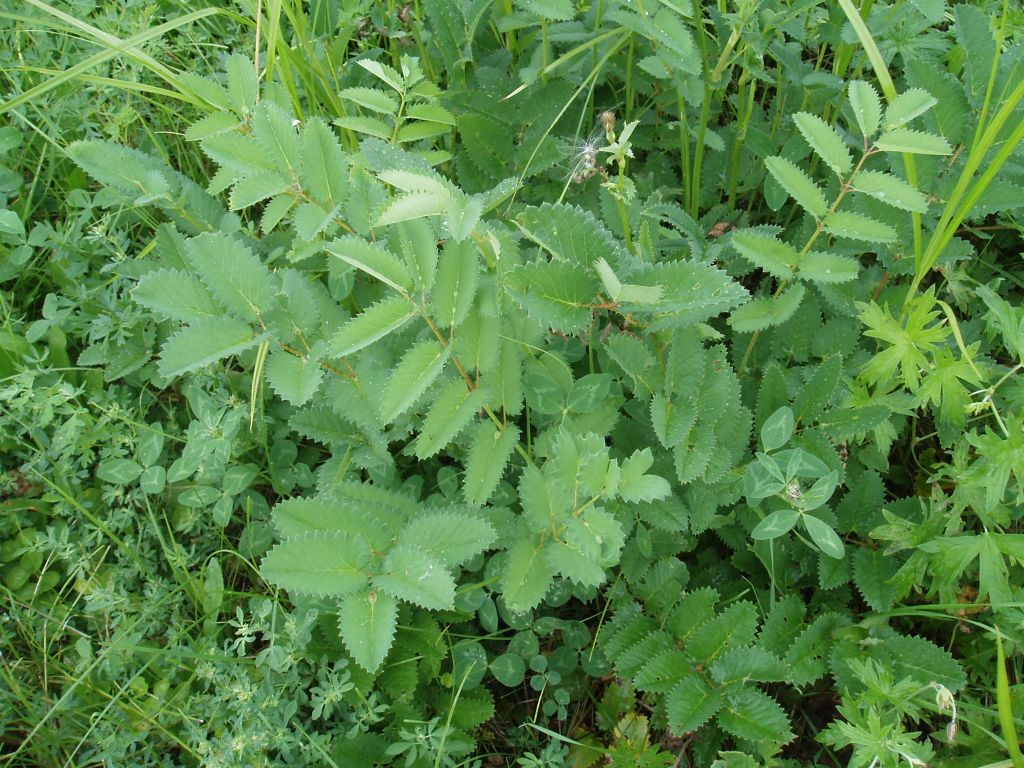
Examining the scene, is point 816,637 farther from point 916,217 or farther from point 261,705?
point 261,705

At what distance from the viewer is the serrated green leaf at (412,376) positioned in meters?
1.41

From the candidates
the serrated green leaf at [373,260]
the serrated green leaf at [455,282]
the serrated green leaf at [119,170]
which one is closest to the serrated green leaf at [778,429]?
the serrated green leaf at [455,282]

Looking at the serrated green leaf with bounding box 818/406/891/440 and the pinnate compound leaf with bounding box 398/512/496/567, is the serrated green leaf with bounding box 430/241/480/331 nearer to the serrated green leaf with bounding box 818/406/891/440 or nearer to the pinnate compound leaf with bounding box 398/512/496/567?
the pinnate compound leaf with bounding box 398/512/496/567

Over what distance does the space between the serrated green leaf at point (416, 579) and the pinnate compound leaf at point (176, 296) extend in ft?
1.92

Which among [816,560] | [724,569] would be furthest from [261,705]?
[816,560]

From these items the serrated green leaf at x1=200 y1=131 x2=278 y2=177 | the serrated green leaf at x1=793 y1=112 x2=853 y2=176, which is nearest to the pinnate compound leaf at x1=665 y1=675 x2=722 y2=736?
the serrated green leaf at x1=793 y1=112 x2=853 y2=176

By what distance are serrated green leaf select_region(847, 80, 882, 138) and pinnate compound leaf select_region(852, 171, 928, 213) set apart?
0.08 metres

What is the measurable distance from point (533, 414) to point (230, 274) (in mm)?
718

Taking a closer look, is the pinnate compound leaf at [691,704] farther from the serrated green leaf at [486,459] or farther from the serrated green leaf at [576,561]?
the serrated green leaf at [486,459]

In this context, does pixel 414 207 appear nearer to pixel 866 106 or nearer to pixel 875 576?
pixel 866 106

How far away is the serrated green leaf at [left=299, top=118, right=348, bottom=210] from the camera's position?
1.55 meters

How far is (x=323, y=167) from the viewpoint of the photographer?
1560 millimetres

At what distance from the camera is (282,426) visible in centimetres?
214

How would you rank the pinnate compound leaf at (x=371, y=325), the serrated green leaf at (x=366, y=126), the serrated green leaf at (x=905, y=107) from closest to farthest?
the pinnate compound leaf at (x=371, y=325), the serrated green leaf at (x=905, y=107), the serrated green leaf at (x=366, y=126)
